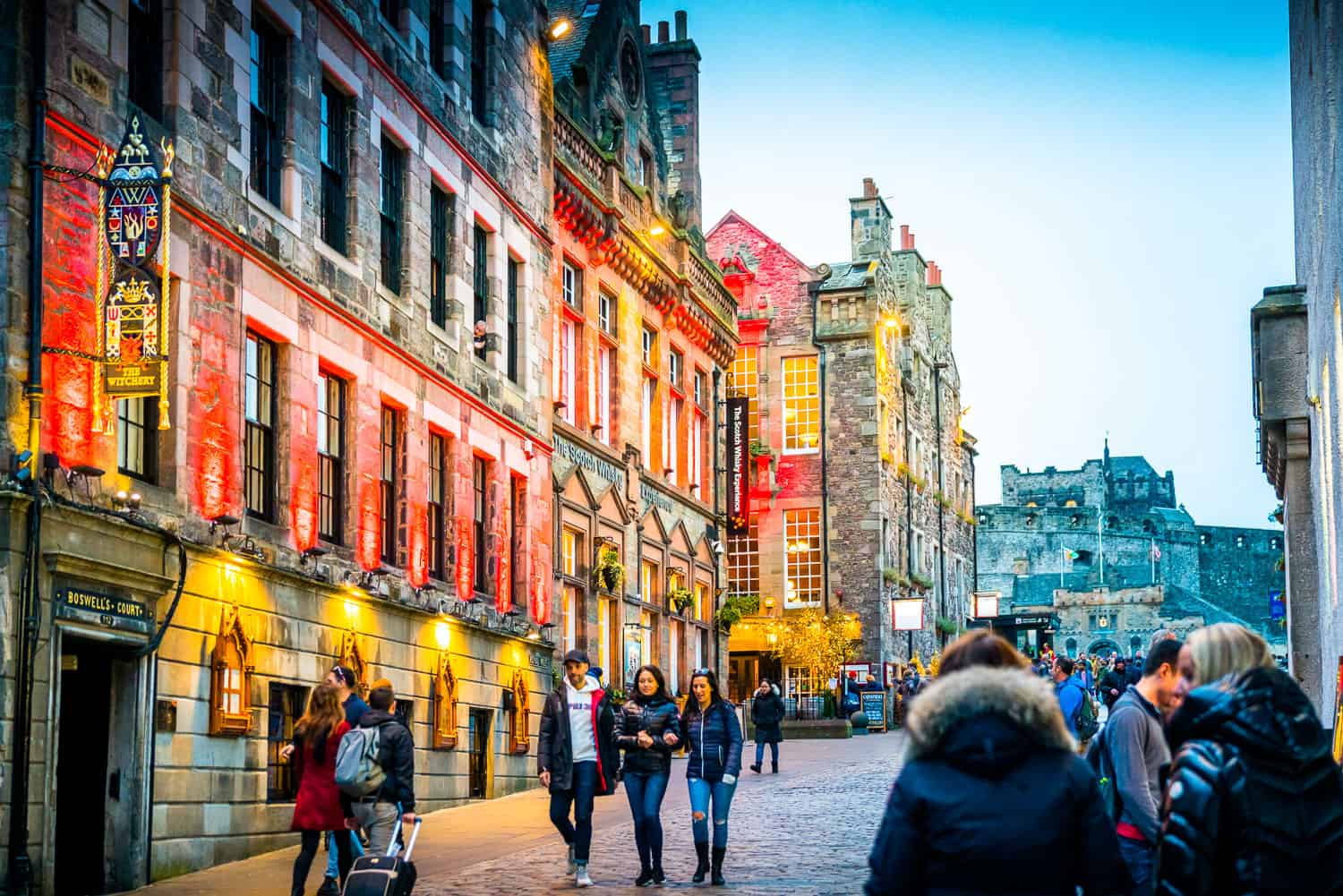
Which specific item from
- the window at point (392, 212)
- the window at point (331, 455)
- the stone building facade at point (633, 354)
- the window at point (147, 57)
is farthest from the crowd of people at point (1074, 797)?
the stone building facade at point (633, 354)

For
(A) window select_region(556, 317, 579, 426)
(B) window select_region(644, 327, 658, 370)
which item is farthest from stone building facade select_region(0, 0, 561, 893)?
(B) window select_region(644, 327, 658, 370)

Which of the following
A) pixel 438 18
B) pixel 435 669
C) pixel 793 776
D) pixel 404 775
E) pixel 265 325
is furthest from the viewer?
pixel 793 776

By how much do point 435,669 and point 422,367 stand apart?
392cm

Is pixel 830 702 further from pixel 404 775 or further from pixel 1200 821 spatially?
pixel 1200 821

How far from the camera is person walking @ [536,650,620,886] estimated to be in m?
15.2

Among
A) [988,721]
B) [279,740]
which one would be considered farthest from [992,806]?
[279,740]

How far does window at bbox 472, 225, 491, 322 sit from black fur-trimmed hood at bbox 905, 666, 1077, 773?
22198 millimetres

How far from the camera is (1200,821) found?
5195 mm

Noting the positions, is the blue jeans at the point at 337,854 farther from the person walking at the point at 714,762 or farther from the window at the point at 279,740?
the window at the point at 279,740

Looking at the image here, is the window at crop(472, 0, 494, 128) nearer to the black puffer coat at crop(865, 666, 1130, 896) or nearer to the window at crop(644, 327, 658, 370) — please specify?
the window at crop(644, 327, 658, 370)

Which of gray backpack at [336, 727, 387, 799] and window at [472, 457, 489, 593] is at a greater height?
window at [472, 457, 489, 593]

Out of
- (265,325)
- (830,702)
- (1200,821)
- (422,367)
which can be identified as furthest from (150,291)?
(830,702)

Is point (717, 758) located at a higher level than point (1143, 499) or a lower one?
lower

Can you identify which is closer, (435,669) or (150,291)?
(150,291)
